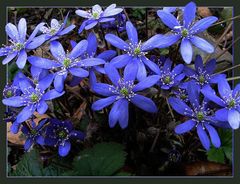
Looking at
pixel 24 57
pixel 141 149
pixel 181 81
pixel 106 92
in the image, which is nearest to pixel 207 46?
pixel 181 81

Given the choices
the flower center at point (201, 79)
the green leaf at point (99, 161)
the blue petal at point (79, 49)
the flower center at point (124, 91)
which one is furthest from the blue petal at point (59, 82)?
the flower center at point (201, 79)

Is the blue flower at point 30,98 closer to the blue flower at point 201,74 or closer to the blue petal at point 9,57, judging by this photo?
the blue petal at point 9,57

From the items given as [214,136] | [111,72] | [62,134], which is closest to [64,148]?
[62,134]

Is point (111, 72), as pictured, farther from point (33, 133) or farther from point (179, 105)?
point (33, 133)

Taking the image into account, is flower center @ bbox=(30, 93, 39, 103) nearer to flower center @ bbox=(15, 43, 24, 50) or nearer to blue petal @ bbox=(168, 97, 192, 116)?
flower center @ bbox=(15, 43, 24, 50)

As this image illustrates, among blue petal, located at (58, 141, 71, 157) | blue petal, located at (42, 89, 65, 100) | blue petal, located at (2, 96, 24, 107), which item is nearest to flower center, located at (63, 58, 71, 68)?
blue petal, located at (42, 89, 65, 100)

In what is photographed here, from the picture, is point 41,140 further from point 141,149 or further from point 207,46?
point 207,46
